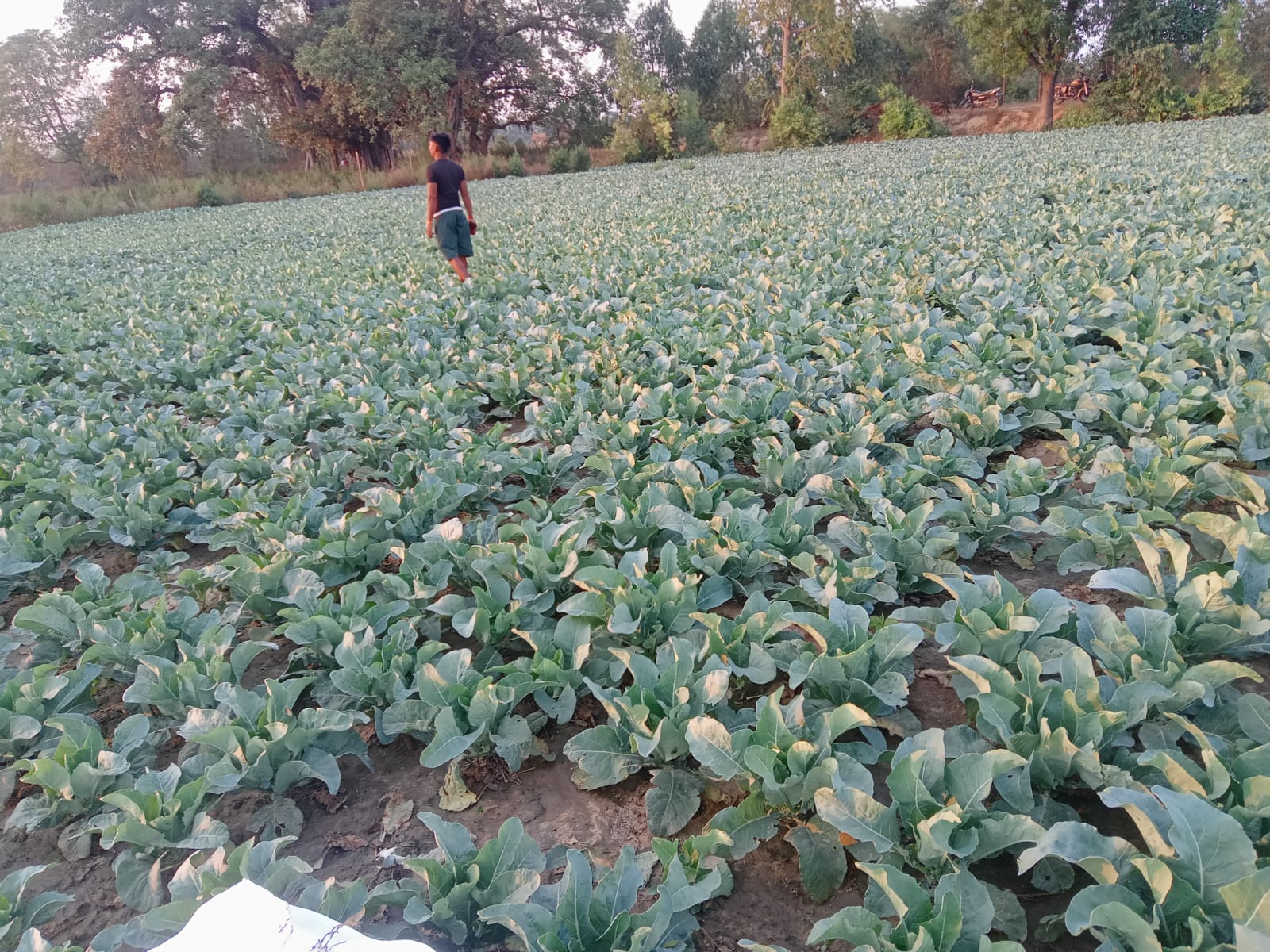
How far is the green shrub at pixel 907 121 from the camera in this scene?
31.3 m

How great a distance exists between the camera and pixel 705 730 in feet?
6.19

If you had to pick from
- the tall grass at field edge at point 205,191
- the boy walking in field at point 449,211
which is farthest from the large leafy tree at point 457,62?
the boy walking in field at point 449,211

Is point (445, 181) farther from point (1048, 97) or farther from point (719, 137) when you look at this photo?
point (1048, 97)

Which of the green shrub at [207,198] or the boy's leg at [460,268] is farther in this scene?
the green shrub at [207,198]


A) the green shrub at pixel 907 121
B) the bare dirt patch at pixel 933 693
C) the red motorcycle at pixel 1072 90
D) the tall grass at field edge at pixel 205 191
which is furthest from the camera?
the red motorcycle at pixel 1072 90

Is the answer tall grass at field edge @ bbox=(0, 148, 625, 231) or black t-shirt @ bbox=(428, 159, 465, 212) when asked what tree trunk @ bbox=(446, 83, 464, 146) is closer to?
tall grass at field edge @ bbox=(0, 148, 625, 231)

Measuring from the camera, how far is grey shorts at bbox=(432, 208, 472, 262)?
27.7ft

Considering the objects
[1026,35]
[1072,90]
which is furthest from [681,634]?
[1072,90]

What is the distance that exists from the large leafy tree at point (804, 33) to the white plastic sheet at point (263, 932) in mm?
37891

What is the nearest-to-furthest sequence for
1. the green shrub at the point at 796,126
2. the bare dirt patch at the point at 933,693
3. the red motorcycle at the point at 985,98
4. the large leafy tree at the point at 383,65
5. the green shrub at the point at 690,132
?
1. the bare dirt patch at the point at 933,693
2. the green shrub at the point at 796,126
3. the large leafy tree at the point at 383,65
4. the green shrub at the point at 690,132
5. the red motorcycle at the point at 985,98

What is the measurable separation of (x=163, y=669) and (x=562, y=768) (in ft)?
4.36

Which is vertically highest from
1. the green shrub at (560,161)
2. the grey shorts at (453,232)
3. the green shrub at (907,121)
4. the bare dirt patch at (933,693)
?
the green shrub at (907,121)

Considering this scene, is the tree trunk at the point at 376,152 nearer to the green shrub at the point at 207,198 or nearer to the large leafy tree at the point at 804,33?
the green shrub at the point at 207,198

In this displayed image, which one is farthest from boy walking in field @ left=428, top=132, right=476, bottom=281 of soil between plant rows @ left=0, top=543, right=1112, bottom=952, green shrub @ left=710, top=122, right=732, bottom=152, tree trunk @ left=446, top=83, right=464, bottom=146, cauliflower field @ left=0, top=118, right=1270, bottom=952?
tree trunk @ left=446, top=83, right=464, bottom=146
